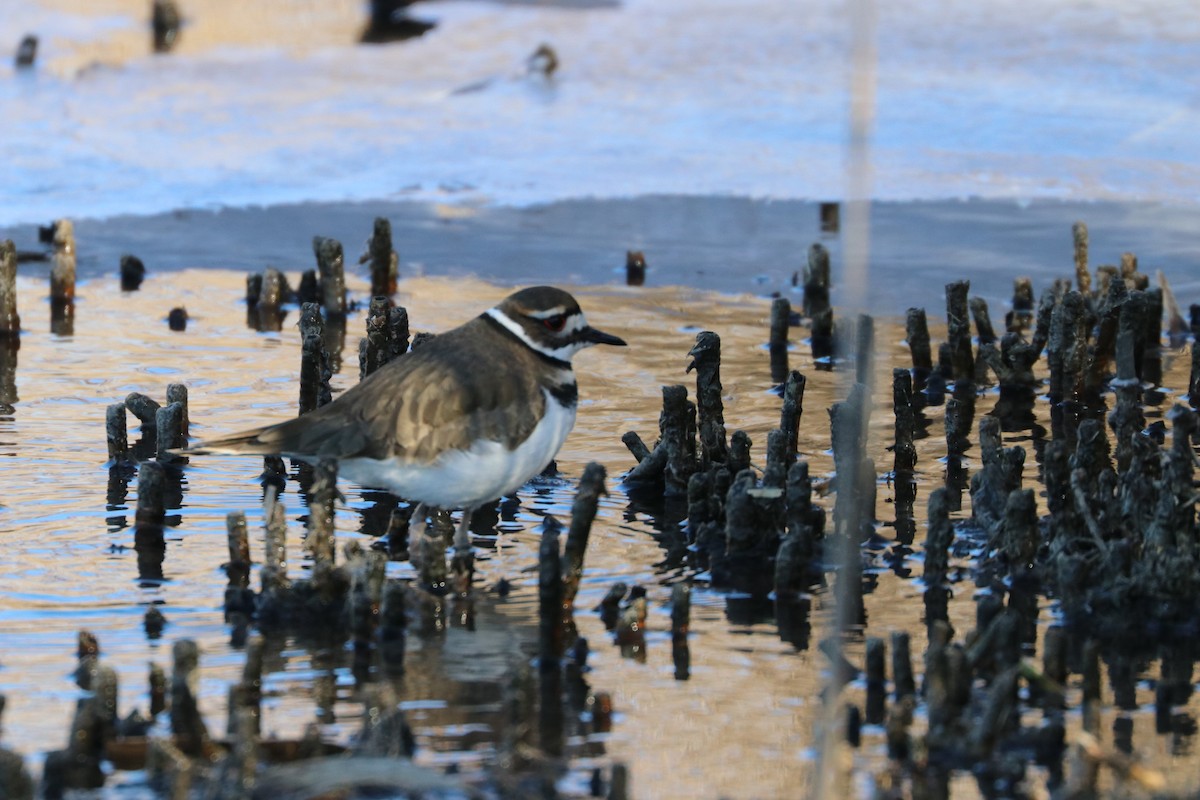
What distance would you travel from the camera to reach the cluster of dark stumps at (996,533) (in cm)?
498

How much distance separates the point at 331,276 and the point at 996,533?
17.5 feet

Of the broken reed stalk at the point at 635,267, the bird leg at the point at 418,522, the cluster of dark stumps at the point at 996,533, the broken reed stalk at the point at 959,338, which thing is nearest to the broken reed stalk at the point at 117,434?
the bird leg at the point at 418,522

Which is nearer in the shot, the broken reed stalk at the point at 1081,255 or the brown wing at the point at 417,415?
the brown wing at the point at 417,415

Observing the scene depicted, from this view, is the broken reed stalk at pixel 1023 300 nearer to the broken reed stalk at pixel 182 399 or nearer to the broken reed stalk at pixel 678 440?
the broken reed stalk at pixel 678 440

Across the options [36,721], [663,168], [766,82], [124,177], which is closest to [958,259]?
[663,168]

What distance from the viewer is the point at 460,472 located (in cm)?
672

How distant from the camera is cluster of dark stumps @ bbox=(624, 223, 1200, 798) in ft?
16.4

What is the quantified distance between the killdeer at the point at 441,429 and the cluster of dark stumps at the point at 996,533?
682 mm

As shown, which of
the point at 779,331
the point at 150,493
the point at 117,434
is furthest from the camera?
the point at 779,331

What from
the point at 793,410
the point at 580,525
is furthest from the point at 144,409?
the point at 580,525

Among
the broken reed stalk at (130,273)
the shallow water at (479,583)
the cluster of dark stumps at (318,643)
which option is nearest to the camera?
the cluster of dark stumps at (318,643)

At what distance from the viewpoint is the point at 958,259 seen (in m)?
12.2

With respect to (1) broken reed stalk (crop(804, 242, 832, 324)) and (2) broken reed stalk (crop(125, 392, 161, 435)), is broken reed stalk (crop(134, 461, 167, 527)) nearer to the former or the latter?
(2) broken reed stalk (crop(125, 392, 161, 435))

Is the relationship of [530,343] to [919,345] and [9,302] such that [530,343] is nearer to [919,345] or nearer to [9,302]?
[919,345]
